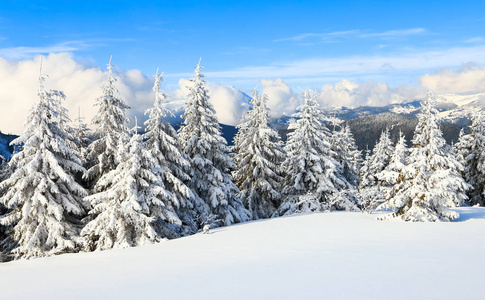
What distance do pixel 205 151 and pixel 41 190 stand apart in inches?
397

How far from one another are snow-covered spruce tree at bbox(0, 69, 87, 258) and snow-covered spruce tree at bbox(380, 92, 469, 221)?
691 inches

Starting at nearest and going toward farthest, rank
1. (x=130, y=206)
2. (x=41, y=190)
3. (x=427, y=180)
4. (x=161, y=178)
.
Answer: (x=130, y=206) → (x=41, y=190) → (x=427, y=180) → (x=161, y=178)

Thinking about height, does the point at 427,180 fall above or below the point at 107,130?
below

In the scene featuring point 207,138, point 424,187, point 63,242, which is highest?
point 207,138

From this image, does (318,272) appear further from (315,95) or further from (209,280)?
(315,95)

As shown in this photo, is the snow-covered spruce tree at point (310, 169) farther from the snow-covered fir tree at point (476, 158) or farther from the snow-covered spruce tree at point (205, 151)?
the snow-covered fir tree at point (476, 158)

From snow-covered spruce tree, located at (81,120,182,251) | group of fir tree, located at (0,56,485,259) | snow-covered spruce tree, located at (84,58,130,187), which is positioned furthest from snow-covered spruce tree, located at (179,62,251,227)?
snow-covered spruce tree, located at (81,120,182,251)

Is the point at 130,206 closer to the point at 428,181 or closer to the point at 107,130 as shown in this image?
the point at 107,130

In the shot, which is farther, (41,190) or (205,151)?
(205,151)

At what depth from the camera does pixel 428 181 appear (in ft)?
56.4

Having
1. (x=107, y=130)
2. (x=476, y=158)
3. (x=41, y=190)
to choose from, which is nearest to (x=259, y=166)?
(x=107, y=130)

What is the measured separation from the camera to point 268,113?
1176 inches

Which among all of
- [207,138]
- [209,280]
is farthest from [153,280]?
[207,138]

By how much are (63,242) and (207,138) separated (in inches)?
422
